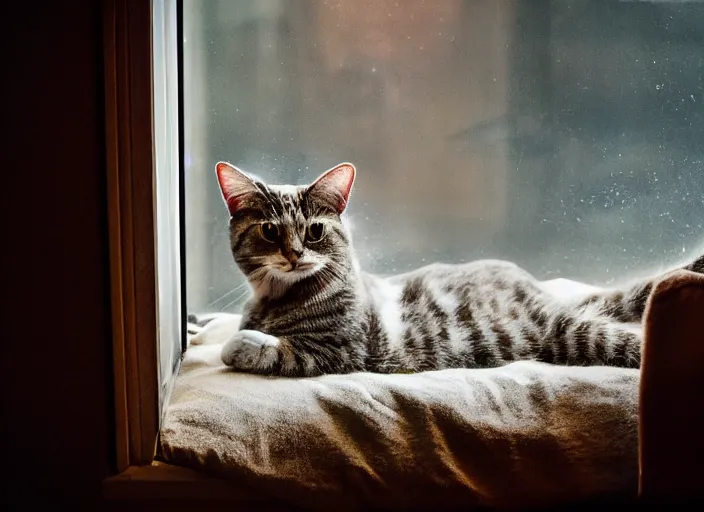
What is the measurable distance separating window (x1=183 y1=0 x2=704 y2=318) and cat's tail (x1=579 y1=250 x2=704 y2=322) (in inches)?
8.5

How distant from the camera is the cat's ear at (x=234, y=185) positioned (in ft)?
Answer: 4.06

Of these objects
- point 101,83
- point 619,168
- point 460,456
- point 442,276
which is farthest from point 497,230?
point 101,83

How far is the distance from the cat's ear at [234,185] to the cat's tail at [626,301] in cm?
79

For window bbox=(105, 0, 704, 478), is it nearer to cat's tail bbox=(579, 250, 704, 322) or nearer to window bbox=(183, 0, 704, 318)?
window bbox=(183, 0, 704, 318)

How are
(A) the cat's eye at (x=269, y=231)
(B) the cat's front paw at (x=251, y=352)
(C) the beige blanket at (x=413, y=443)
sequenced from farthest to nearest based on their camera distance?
(A) the cat's eye at (x=269, y=231) < (B) the cat's front paw at (x=251, y=352) < (C) the beige blanket at (x=413, y=443)

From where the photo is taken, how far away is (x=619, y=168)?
1.47 meters

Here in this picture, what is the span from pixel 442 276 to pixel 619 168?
544 mm

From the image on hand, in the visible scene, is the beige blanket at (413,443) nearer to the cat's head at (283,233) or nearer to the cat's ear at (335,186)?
the cat's head at (283,233)

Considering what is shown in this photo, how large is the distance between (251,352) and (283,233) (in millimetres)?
258

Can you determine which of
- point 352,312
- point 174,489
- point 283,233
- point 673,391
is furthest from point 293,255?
point 673,391

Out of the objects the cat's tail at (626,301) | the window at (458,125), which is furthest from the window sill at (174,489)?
the cat's tail at (626,301)

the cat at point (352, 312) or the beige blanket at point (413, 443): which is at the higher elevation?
the cat at point (352, 312)

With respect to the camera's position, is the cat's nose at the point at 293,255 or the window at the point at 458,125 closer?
the cat's nose at the point at 293,255

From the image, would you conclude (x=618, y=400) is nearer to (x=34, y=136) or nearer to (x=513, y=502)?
(x=513, y=502)
